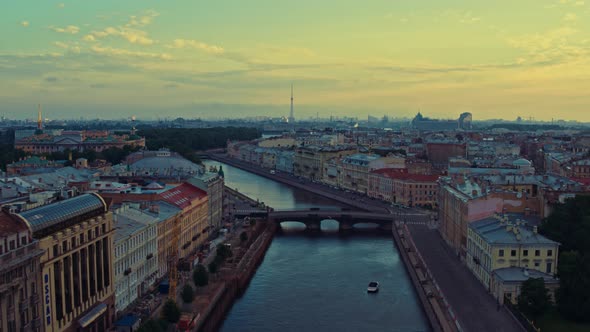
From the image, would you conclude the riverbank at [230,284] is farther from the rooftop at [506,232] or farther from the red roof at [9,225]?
the rooftop at [506,232]

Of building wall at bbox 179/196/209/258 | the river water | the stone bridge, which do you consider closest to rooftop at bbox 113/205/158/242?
building wall at bbox 179/196/209/258

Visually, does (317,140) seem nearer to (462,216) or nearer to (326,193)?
(326,193)

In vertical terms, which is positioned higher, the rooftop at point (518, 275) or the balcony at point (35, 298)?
the balcony at point (35, 298)

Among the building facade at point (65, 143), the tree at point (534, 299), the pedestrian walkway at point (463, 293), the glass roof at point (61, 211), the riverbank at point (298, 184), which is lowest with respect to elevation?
the riverbank at point (298, 184)

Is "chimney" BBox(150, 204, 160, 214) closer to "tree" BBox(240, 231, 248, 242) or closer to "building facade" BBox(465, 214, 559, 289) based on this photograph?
"tree" BBox(240, 231, 248, 242)

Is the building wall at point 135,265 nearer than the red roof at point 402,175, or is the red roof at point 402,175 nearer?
the building wall at point 135,265

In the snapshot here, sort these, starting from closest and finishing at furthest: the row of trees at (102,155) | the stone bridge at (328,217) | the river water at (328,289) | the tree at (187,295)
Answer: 1. the tree at (187,295)
2. the river water at (328,289)
3. the stone bridge at (328,217)
4. the row of trees at (102,155)

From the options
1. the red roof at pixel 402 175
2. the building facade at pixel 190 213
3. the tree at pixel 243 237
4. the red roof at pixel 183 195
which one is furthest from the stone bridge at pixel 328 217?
the red roof at pixel 402 175
